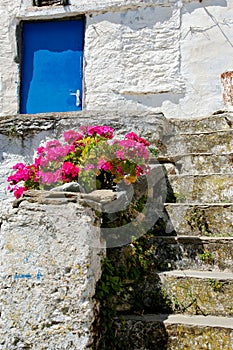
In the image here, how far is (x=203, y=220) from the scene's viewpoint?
3.44 metres

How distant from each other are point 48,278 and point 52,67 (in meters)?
6.34

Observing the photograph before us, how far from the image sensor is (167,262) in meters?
3.12

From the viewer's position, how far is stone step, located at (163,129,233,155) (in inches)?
176

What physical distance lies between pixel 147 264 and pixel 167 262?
0.53 ft

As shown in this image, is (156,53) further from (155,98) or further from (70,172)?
(70,172)

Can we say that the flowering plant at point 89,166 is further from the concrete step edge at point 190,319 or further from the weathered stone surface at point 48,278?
the concrete step edge at point 190,319

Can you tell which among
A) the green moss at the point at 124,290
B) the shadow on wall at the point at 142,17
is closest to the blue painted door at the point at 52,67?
the shadow on wall at the point at 142,17

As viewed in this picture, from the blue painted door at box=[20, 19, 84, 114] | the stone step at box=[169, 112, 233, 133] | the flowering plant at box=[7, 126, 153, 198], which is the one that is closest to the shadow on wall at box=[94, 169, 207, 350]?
the flowering plant at box=[7, 126, 153, 198]

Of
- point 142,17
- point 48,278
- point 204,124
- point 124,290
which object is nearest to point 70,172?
point 124,290

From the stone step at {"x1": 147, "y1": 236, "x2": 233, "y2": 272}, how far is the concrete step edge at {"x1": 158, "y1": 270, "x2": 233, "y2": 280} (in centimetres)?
7

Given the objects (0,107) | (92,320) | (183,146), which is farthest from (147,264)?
(0,107)

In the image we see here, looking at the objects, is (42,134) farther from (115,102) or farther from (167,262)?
(115,102)

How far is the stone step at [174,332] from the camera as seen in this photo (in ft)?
7.93

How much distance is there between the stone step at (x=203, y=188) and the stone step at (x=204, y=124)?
3.73 feet
